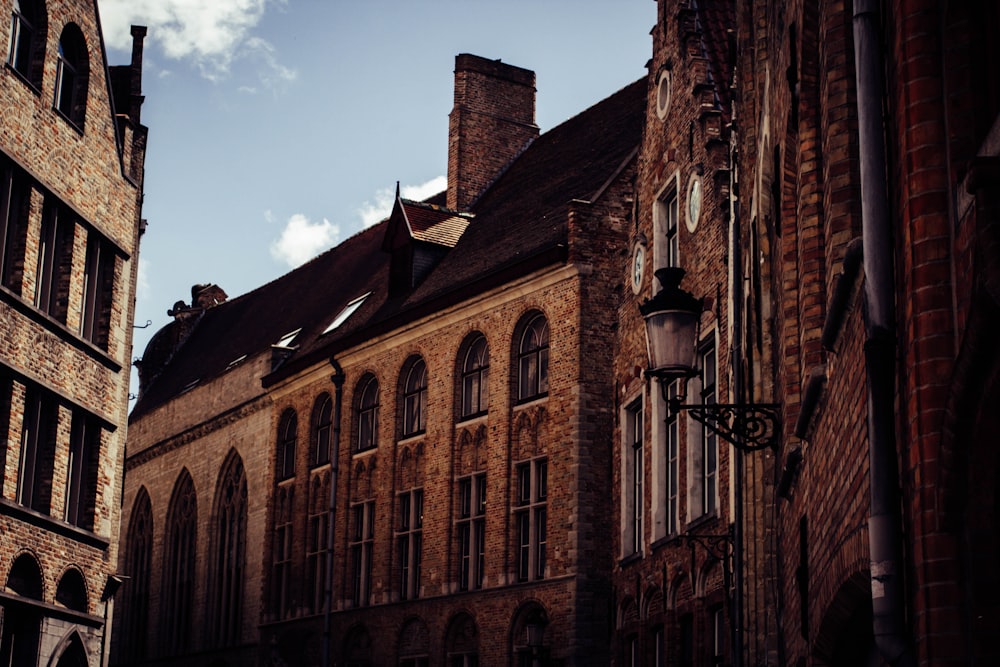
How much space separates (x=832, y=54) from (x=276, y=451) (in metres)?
28.8

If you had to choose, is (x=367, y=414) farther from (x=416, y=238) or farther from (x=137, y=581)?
(x=137, y=581)

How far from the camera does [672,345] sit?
9.37 metres

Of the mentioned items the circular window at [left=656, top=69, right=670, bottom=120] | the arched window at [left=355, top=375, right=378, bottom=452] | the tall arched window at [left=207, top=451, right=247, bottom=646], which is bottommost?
the tall arched window at [left=207, top=451, right=247, bottom=646]

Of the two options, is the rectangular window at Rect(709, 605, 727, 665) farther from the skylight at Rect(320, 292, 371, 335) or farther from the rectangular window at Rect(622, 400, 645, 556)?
the skylight at Rect(320, 292, 371, 335)

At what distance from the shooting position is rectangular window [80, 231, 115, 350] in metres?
23.1

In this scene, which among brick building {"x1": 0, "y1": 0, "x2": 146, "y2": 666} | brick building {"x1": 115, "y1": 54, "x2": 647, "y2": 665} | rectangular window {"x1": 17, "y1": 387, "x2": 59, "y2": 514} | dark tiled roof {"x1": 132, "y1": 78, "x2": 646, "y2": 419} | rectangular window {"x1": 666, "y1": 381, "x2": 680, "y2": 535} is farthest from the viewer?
dark tiled roof {"x1": 132, "y1": 78, "x2": 646, "y2": 419}

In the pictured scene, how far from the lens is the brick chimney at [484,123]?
113 feet

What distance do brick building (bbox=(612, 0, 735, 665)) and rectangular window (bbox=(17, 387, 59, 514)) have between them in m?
7.65

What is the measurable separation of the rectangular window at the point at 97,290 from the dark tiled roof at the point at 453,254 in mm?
6510

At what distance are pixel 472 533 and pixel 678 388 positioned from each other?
27.6 ft

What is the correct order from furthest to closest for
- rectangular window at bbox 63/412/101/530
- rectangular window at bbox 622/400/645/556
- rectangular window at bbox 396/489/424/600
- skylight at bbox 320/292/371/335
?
skylight at bbox 320/292/371/335, rectangular window at bbox 396/489/424/600, rectangular window at bbox 63/412/101/530, rectangular window at bbox 622/400/645/556

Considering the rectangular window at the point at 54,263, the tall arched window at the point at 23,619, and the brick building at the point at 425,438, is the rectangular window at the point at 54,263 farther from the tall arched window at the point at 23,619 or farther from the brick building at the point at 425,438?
the brick building at the point at 425,438

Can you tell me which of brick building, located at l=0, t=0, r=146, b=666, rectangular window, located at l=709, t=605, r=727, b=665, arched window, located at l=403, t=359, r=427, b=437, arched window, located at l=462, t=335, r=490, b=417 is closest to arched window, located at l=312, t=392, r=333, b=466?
arched window, located at l=403, t=359, r=427, b=437

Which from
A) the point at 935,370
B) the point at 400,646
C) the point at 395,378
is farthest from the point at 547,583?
the point at 935,370
